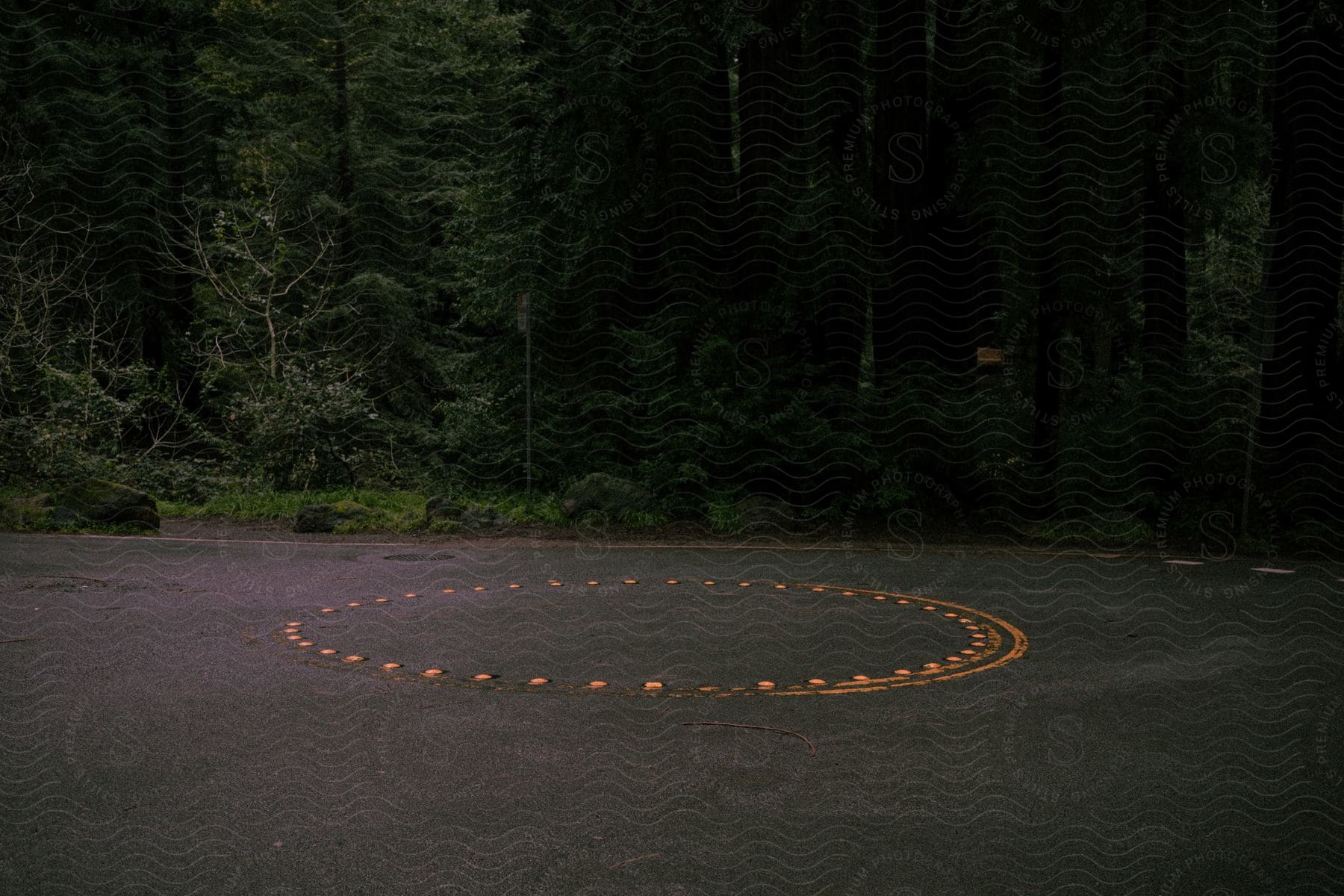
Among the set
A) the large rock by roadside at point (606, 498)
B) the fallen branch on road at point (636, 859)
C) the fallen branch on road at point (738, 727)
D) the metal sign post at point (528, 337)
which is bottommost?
the fallen branch on road at point (738, 727)

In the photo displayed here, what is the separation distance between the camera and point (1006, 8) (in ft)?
47.6

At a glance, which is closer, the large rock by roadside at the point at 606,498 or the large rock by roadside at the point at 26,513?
the large rock by roadside at the point at 26,513

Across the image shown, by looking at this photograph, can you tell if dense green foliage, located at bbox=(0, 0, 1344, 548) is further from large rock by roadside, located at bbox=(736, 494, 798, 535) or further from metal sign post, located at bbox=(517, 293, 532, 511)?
metal sign post, located at bbox=(517, 293, 532, 511)

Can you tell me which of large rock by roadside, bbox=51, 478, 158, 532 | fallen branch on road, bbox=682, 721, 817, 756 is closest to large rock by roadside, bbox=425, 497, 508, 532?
large rock by roadside, bbox=51, 478, 158, 532

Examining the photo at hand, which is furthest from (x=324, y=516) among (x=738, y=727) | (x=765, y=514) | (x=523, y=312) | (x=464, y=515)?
(x=738, y=727)

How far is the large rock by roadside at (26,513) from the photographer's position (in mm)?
12172

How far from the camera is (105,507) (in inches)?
485

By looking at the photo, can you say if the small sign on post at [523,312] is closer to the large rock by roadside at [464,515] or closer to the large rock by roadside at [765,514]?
the large rock by roadside at [464,515]

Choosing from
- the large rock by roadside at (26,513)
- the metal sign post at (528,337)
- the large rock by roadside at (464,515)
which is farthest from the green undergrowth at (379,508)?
the large rock by roadside at (26,513)

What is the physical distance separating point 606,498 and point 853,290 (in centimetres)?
457

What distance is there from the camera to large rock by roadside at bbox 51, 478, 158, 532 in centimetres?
1229

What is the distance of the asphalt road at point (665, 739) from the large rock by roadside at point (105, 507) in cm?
329

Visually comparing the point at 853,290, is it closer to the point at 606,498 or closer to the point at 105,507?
the point at 606,498

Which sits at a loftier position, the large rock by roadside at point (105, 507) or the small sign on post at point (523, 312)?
the small sign on post at point (523, 312)
